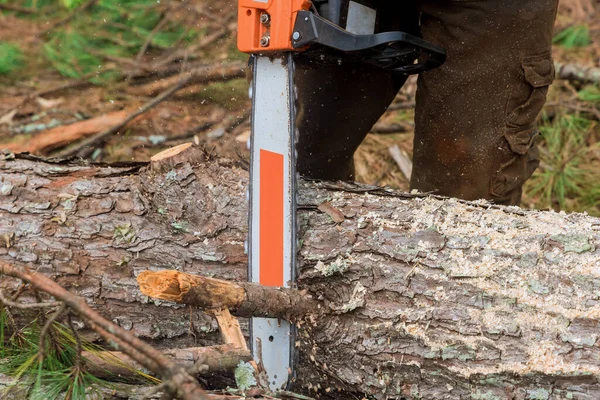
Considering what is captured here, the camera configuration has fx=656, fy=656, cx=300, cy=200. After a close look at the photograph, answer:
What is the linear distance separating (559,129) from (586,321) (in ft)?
7.10

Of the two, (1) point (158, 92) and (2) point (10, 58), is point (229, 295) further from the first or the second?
(2) point (10, 58)

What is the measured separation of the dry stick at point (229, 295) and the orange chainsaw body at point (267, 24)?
664 millimetres

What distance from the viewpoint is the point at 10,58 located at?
4.30 m

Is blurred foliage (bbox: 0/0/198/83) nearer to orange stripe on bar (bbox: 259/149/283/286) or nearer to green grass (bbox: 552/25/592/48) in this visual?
green grass (bbox: 552/25/592/48)

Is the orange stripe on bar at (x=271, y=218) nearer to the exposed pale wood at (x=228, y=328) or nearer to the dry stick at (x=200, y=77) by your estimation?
the exposed pale wood at (x=228, y=328)

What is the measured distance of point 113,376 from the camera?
1670mm

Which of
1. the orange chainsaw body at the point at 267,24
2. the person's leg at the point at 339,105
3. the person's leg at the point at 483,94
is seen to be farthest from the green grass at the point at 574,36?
the orange chainsaw body at the point at 267,24

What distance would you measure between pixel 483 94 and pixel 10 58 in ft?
10.8

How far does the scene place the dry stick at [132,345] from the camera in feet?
3.41

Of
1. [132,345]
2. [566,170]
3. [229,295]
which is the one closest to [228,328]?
[229,295]

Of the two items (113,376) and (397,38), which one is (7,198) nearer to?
(113,376)

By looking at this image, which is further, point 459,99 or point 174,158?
point 459,99

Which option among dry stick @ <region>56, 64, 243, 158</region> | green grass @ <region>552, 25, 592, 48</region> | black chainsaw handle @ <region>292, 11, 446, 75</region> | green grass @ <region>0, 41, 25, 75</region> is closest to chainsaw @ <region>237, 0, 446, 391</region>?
black chainsaw handle @ <region>292, 11, 446, 75</region>

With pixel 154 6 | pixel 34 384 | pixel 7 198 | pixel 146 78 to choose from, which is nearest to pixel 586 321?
pixel 34 384
